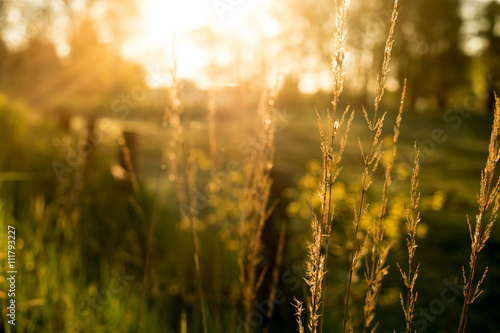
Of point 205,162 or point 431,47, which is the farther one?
point 431,47

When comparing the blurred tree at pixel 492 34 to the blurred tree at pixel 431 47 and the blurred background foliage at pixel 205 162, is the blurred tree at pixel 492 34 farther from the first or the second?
the blurred tree at pixel 431 47

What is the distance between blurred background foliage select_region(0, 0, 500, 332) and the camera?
2266 mm

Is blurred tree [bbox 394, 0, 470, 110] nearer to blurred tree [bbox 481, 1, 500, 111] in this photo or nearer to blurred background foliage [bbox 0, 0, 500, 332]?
blurred background foliage [bbox 0, 0, 500, 332]

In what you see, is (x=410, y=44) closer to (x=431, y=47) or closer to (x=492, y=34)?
(x=431, y=47)

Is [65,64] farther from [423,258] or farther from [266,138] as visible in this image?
[266,138]

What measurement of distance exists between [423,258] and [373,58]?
19.6 meters

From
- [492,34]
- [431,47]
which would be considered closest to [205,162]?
[431,47]

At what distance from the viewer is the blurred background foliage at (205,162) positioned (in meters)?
2.27

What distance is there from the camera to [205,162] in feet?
15.1

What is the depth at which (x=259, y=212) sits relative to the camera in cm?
124

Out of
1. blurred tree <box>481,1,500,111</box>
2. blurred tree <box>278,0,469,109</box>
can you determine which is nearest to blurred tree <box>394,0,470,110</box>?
blurred tree <box>278,0,469,109</box>

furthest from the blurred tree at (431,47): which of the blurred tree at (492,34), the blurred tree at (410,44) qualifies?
the blurred tree at (492,34)

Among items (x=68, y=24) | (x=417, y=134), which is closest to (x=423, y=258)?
(x=417, y=134)

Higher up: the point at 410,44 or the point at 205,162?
the point at 410,44
